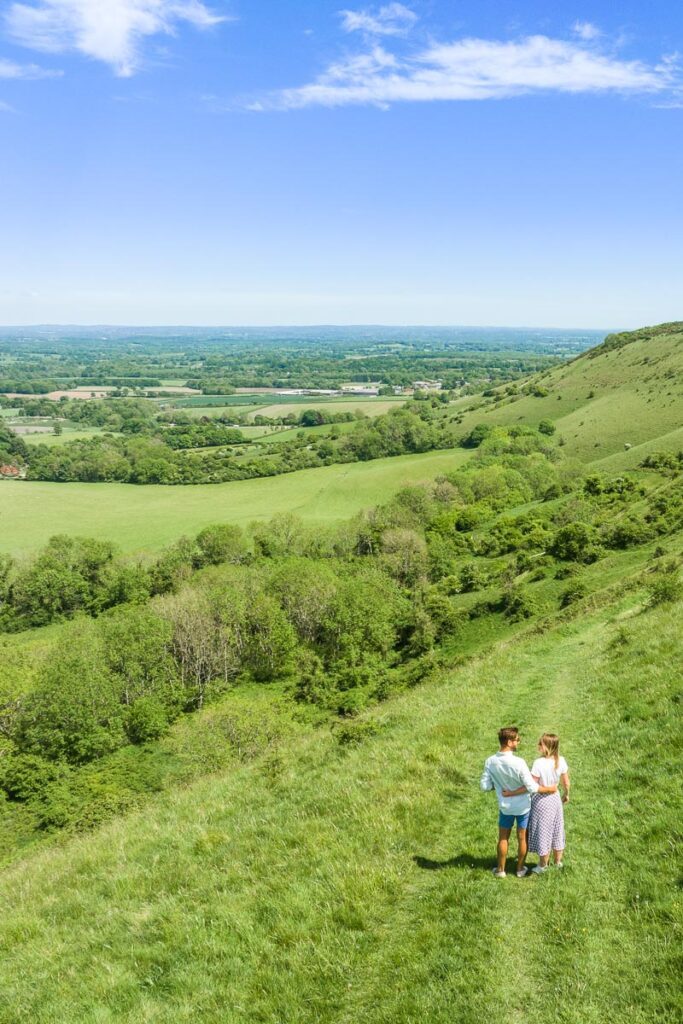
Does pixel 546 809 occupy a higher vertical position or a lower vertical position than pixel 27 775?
higher

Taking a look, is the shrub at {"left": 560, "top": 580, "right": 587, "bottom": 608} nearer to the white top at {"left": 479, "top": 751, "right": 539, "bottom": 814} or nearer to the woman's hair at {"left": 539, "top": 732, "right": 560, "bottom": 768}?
the woman's hair at {"left": 539, "top": 732, "right": 560, "bottom": 768}

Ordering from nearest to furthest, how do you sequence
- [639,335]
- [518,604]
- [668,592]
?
[668,592] → [518,604] → [639,335]

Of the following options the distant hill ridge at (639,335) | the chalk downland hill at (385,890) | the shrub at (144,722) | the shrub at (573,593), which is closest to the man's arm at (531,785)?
the chalk downland hill at (385,890)

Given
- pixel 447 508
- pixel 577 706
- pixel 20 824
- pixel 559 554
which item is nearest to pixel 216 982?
pixel 577 706

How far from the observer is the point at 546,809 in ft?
30.0

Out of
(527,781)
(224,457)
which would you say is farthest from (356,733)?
(224,457)

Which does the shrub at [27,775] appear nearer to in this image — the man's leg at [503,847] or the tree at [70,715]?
the tree at [70,715]

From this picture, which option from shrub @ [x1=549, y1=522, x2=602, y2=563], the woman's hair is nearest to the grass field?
shrub @ [x1=549, y1=522, x2=602, y2=563]

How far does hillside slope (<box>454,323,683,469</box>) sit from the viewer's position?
401 ft

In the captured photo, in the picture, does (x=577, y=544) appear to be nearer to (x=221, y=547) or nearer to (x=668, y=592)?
(x=668, y=592)

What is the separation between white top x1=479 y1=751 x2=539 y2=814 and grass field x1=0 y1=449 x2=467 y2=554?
95107 mm

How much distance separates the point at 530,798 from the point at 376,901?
2994 millimetres

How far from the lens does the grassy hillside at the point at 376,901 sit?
747 centimetres

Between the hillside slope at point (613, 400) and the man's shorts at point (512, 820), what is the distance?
104 meters
